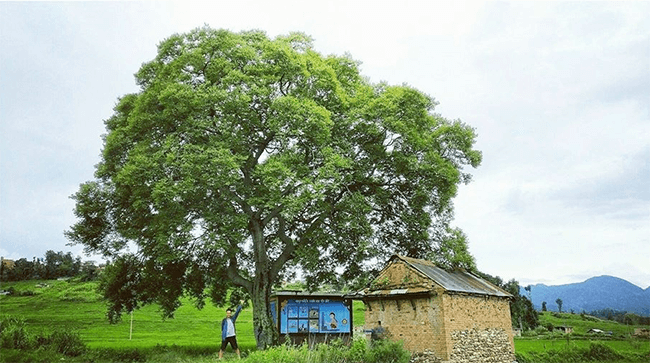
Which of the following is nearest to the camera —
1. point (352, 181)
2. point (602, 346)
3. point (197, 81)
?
point (197, 81)

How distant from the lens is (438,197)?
77.4 ft

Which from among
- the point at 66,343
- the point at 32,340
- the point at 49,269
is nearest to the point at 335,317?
the point at 66,343

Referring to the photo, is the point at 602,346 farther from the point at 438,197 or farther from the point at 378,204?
the point at 378,204

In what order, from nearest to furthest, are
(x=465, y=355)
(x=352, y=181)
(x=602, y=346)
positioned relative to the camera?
(x=465, y=355)
(x=352, y=181)
(x=602, y=346)

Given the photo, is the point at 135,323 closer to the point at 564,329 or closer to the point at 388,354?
the point at 388,354

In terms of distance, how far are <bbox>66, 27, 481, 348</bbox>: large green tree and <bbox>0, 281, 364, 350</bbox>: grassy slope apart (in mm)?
15672

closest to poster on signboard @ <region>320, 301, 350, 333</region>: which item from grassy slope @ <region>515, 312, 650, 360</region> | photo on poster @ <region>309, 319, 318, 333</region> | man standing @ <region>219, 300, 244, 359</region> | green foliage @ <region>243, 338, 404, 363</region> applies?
photo on poster @ <region>309, 319, 318, 333</region>

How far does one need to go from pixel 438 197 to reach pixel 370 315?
25.4 feet

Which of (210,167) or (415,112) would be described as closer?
(210,167)

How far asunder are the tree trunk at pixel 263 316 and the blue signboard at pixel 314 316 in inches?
41.9

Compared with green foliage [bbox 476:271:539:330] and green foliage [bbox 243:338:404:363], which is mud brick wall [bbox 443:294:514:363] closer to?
green foliage [bbox 243:338:404:363]

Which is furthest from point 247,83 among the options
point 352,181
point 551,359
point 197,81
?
point 551,359

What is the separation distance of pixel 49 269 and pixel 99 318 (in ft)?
111

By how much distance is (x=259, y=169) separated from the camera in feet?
63.0
